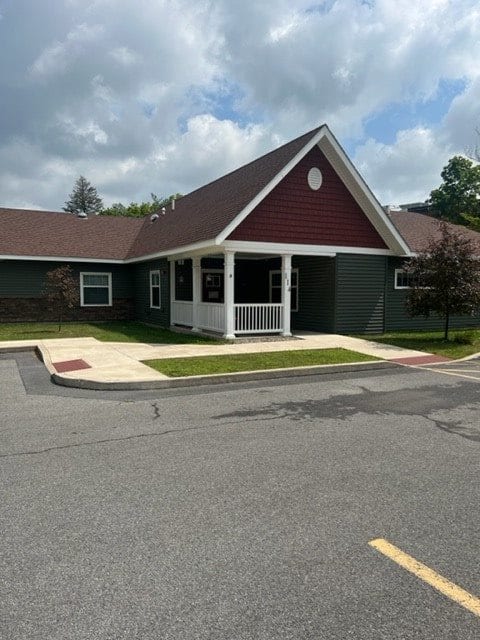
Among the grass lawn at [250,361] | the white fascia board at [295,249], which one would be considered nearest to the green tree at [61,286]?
the white fascia board at [295,249]

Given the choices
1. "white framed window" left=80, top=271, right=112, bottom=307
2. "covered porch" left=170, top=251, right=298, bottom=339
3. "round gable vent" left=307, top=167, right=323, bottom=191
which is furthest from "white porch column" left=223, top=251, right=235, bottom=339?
"white framed window" left=80, top=271, right=112, bottom=307

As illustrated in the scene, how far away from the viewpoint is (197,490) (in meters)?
4.43

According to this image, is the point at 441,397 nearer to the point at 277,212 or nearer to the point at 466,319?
the point at 277,212

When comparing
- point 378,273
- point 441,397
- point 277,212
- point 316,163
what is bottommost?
→ point 441,397

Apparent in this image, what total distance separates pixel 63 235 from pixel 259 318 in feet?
38.3

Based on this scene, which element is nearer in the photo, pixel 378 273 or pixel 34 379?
pixel 34 379

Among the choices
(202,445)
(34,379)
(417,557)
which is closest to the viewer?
(417,557)

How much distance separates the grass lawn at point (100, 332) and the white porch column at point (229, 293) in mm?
676

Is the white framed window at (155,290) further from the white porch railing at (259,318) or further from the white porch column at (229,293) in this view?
the white porch column at (229,293)

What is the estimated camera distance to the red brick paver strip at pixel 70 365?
1017cm

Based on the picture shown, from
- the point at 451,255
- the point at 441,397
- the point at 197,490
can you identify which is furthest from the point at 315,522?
the point at 451,255

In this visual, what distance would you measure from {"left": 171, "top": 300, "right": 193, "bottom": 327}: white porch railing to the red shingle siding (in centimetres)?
407

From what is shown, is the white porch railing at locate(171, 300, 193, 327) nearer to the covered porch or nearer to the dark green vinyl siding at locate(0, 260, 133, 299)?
the covered porch

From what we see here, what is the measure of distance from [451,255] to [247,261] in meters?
8.52
